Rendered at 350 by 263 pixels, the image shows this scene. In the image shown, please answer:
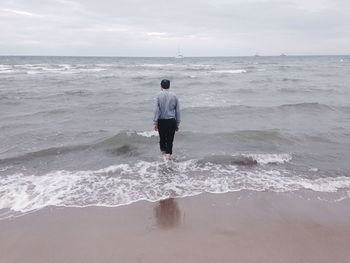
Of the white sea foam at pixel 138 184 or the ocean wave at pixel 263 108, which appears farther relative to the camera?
the ocean wave at pixel 263 108

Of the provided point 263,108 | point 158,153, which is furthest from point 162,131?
point 263,108

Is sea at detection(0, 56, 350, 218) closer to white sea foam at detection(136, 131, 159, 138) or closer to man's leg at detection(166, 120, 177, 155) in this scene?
white sea foam at detection(136, 131, 159, 138)

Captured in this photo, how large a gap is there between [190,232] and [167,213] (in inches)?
25.5

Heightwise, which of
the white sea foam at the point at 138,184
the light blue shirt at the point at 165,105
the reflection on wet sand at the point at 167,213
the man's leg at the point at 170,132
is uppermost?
the light blue shirt at the point at 165,105

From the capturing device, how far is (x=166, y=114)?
664 cm

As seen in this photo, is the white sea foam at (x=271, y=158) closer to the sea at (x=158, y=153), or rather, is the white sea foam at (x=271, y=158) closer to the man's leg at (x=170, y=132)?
the sea at (x=158, y=153)

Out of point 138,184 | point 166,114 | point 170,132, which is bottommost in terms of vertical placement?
point 138,184

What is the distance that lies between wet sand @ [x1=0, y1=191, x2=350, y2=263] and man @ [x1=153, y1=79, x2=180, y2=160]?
1.76m

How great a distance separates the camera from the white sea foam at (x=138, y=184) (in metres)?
5.33

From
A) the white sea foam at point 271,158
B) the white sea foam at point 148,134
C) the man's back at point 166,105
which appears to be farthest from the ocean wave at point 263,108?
the man's back at point 166,105

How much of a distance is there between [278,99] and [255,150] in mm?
→ 8754

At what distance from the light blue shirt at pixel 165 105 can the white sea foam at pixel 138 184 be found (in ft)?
3.16

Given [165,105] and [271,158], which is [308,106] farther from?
[165,105]

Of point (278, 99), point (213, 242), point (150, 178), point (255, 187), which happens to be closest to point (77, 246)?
point (213, 242)
